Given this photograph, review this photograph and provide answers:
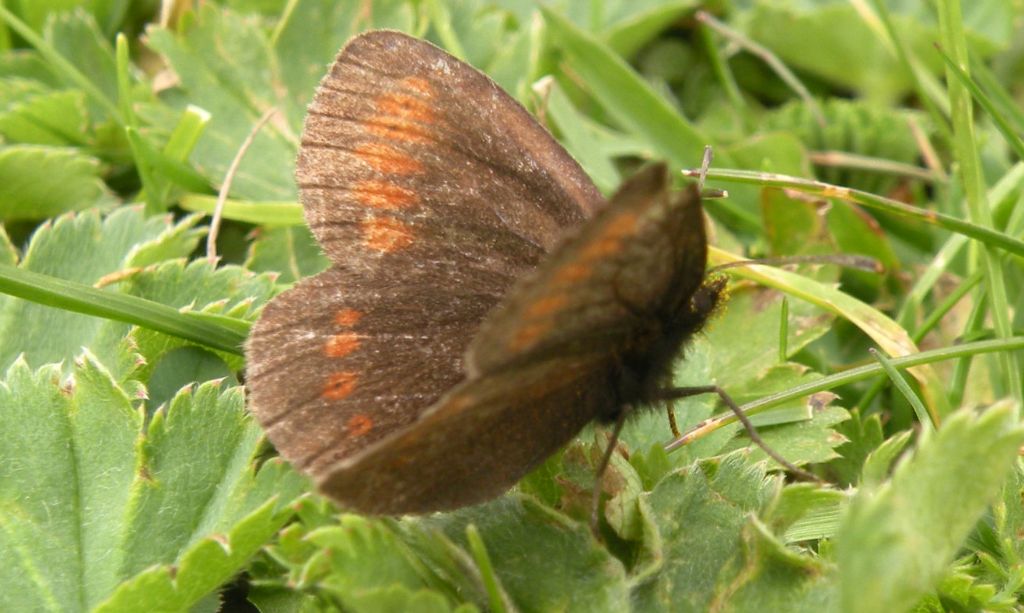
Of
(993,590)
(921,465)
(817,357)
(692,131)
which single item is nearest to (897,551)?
(921,465)

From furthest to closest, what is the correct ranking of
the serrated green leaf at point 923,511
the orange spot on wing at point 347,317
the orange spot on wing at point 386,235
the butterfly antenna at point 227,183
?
1. the butterfly antenna at point 227,183
2. the orange spot on wing at point 386,235
3. the orange spot on wing at point 347,317
4. the serrated green leaf at point 923,511

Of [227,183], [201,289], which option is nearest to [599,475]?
[201,289]

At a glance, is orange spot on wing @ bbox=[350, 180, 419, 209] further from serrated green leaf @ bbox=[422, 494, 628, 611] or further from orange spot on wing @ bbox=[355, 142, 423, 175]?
serrated green leaf @ bbox=[422, 494, 628, 611]

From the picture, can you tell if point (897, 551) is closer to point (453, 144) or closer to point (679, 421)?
point (679, 421)

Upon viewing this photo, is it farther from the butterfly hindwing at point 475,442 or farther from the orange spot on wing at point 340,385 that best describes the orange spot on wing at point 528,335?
the orange spot on wing at point 340,385

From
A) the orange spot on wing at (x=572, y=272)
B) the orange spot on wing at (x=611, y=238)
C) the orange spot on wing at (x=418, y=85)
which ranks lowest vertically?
the orange spot on wing at (x=572, y=272)

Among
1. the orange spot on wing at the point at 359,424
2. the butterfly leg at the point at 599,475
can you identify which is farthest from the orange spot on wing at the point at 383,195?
the butterfly leg at the point at 599,475

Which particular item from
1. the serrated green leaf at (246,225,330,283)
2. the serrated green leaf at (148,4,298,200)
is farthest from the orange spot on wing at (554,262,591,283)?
the serrated green leaf at (148,4,298,200)

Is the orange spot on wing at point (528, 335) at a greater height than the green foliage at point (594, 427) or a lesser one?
greater
